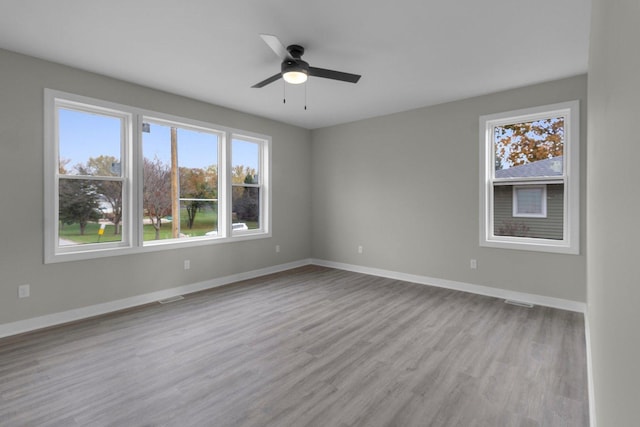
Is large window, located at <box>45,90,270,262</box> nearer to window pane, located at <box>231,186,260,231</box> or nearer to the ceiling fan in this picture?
window pane, located at <box>231,186,260,231</box>

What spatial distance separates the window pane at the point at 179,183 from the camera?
4283 mm

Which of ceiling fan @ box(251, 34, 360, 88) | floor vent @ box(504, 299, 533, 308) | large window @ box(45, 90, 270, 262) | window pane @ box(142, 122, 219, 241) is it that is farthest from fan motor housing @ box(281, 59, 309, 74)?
floor vent @ box(504, 299, 533, 308)

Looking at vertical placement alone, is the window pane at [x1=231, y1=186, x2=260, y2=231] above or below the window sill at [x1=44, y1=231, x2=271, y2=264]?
above

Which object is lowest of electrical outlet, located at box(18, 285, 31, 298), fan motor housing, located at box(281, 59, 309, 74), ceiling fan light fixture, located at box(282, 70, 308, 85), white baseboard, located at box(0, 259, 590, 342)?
white baseboard, located at box(0, 259, 590, 342)

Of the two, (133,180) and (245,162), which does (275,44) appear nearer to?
(133,180)

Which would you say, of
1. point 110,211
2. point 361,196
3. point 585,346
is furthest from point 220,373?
point 361,196

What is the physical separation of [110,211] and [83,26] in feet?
6.73

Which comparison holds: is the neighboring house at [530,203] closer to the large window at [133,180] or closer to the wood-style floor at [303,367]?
the wood-style floor at [303,367]

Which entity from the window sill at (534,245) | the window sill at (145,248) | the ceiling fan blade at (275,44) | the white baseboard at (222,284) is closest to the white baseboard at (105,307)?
the white baseboard at (222,284)

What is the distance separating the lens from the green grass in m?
3.65

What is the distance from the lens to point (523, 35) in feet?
9.38

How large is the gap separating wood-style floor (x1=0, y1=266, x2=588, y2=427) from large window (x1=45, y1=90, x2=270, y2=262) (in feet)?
3.24

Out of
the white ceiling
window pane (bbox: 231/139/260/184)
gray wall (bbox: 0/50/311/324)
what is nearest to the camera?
the white ceiling

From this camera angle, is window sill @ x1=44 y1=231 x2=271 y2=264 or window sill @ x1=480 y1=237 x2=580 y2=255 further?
window sill @ x1=480 y1=237 x2=580 y2=255
